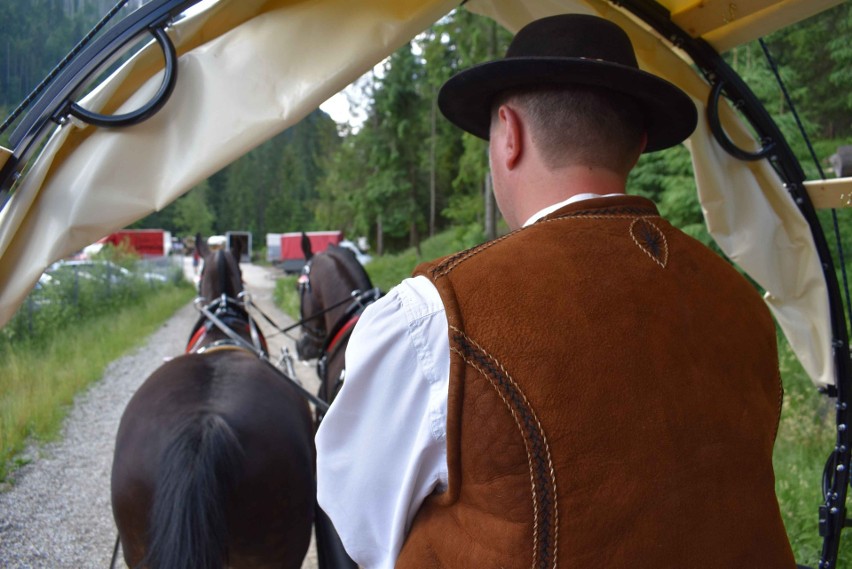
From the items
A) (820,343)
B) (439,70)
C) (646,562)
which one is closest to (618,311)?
(646,562)

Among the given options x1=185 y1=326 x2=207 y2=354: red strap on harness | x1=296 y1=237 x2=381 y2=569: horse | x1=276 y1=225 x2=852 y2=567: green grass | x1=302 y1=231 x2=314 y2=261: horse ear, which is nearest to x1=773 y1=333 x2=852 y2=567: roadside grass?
x1=276 y1=225 x2=852 y2=567: green grass

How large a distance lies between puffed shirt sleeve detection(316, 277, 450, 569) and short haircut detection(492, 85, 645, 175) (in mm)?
443

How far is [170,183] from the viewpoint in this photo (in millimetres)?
2057

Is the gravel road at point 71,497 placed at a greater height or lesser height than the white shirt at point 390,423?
lesser

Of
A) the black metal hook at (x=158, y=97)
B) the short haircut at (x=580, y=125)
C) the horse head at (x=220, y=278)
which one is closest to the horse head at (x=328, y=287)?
the horse head at (x=220, y=278)

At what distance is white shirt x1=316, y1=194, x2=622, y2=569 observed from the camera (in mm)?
1357

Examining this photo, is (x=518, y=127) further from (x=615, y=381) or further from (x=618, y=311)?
(x=615, y=381)

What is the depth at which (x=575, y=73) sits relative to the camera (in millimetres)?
1527

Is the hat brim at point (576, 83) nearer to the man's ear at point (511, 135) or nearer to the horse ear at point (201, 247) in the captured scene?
the man's ear at point (511, 135)

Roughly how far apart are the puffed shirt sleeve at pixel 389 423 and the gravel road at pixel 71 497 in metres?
2.38

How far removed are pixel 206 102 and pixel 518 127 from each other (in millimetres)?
1039

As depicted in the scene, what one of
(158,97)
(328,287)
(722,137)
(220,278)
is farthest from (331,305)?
(158,97)

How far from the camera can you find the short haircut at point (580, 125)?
5.04 ft

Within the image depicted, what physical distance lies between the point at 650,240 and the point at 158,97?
1.42 meters
